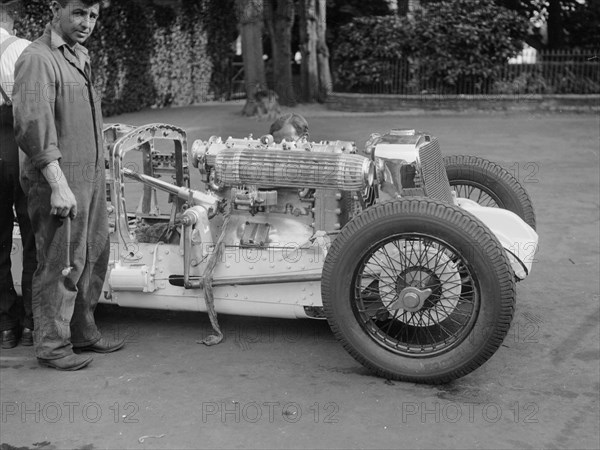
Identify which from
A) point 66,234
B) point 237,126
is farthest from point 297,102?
point 66,234

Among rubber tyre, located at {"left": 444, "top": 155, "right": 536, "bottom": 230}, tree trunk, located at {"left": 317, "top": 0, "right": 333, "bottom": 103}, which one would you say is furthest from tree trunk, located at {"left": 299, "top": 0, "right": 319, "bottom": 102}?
rubber tyre, located at {"left": 444, "top": 155, "right": 536, "bottom": 230}

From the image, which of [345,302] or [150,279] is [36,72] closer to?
[150,279]

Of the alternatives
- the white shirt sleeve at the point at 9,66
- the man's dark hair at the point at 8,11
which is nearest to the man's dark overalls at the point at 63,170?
the white shirt sleeve at the point at 9,66

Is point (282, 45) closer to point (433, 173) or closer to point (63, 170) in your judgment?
point (433, 173)

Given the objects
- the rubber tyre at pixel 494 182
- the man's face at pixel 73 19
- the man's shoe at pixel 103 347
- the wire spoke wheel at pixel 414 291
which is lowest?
the man's shoe at pixel 103 347

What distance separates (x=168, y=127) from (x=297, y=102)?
14.3 metres

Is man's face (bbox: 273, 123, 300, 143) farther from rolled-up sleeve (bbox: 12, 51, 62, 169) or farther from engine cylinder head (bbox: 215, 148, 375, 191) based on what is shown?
rolled-up sleeve (bbox: 12, 51, 62, 169)

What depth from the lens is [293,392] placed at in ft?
13.6

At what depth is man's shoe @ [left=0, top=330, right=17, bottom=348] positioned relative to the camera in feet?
15.7

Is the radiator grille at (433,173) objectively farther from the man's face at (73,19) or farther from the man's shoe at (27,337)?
the man's shoe at (27,337)

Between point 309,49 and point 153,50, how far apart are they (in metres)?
3.62

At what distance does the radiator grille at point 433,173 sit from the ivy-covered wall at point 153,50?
11002 mm

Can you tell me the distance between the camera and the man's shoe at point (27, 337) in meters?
4.83

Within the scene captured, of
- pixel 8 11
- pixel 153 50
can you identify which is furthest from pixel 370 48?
pixel 8 11
